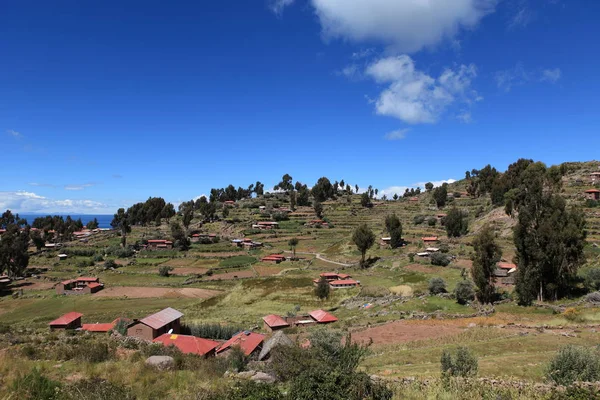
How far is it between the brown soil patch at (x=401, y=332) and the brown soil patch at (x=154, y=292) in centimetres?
3592

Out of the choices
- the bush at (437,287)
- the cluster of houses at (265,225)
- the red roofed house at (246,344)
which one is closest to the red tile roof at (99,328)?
the red roofed house at (246,344)

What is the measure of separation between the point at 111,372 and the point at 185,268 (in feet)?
239

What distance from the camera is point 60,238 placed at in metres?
129

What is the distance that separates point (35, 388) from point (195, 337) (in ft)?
61.4

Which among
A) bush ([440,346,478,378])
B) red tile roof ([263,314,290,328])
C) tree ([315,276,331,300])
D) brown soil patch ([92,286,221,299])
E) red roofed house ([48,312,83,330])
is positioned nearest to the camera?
bush ([440,346,478,378])

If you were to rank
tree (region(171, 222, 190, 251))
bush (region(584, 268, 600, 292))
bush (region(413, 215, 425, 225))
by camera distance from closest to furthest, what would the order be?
bush (region(584, 268, 600, 292)) → tree (region(171, 222, 190, 251)) → bush (region(413, 215, 425, 225))

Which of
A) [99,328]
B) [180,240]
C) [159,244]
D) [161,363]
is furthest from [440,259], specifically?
[159,244]

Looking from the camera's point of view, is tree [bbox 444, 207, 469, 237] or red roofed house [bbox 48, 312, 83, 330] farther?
tree [bbox 444, 207, 469, 237]

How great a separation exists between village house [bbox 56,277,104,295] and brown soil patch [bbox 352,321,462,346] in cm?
5660

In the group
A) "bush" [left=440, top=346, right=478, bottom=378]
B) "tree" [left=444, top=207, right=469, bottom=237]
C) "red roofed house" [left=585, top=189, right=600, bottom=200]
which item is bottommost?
"bush" [left=440, top=346, right=478, bottom=378]

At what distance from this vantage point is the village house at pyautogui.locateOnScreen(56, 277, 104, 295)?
64500mm

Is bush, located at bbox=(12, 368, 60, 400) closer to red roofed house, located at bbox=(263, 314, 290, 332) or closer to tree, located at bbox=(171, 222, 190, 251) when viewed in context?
red roofed house, located at bbox=(263, 314, 290, 332)

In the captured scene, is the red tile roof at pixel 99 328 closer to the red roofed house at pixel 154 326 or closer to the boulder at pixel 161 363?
the red roofed house at pixel 154 326

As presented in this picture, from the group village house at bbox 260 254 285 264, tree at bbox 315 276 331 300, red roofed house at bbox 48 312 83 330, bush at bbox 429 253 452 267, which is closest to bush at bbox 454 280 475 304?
tree at bbox 315 276 331 300
